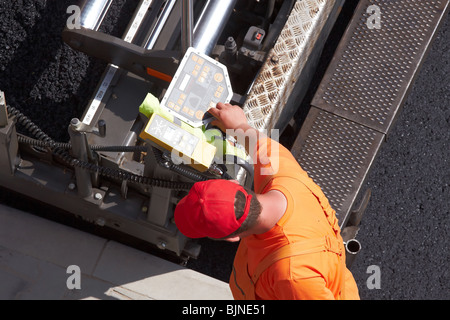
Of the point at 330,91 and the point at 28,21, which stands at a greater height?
the point at 330,91

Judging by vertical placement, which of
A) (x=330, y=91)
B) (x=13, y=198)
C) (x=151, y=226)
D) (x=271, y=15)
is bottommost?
(x=13, y=198)

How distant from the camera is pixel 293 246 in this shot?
8.16ft

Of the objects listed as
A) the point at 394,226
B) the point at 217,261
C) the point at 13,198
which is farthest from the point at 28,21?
the point at 394,226

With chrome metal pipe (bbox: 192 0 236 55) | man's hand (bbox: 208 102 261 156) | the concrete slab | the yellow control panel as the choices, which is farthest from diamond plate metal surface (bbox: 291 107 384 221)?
the yellow control panel

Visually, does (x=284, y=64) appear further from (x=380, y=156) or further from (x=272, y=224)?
(x=272, y=224)

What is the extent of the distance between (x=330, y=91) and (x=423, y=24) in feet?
2.33

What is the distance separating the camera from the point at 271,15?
3975 mm

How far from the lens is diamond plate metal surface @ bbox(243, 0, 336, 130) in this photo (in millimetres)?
3467

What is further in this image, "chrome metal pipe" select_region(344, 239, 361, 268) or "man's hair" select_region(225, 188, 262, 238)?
"chrome metal pipe" select_region(344, 239, 361, 268)

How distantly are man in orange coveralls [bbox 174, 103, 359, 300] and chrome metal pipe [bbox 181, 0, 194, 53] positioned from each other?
438 millimetres

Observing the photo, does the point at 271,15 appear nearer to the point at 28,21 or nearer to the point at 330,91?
the point at 330,91

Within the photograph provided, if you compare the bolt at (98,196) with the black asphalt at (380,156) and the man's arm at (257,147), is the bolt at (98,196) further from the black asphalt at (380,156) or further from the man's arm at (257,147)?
the man's arm at (257,147)

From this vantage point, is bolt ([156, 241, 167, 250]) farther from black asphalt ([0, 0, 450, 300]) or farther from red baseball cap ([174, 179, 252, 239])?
red baseball cap ([174, 179, 252, 239])

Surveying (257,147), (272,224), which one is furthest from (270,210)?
(257,147)
